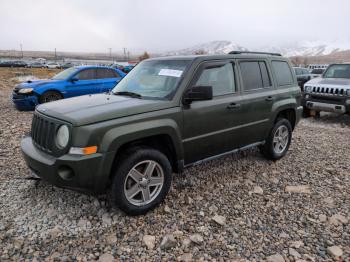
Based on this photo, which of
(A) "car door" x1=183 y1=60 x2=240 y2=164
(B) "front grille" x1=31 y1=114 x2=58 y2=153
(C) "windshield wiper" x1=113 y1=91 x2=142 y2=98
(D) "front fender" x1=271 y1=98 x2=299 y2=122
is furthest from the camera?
(D) "front fender" x1=271 y1=98 x2=299 y2=122

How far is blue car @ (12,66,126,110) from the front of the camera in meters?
9.12

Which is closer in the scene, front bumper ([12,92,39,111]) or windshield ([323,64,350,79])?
front bumper ([12,92,39,111])

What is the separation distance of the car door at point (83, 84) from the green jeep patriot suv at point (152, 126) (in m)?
5.66

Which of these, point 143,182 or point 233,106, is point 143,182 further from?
point 233,106

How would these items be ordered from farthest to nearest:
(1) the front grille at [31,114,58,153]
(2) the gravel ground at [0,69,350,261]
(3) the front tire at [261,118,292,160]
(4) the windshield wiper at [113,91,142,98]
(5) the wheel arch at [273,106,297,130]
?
(5) the wheel arch at [273,106,297,130], (3) the front tire at [261,118,292,160], (4) the windshield wiper at [113,91,142,98], (1) the front grille at [31,114,58,153], (2) the gravel ground at [0,69,350,261]

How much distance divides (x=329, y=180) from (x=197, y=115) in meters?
2.51

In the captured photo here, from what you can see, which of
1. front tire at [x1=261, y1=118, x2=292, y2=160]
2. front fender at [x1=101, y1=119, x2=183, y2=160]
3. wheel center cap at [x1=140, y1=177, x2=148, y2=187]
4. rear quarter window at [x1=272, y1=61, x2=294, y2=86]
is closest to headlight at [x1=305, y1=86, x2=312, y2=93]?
rear quarter window at [x1=272, y1=61, x2=294, y2=86]

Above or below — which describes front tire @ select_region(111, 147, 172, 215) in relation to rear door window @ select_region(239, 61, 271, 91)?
below

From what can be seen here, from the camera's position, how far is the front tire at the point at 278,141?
16.6 feet

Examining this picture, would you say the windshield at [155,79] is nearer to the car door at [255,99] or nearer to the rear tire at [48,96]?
the car door at [255,99]

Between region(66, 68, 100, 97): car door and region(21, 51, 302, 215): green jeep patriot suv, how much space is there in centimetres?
566

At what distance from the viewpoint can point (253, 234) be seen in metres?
3.18

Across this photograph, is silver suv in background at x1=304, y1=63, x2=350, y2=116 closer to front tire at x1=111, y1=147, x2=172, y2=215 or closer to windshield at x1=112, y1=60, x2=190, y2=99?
windshield at x1=112, y1=60, x2=190, y2=99

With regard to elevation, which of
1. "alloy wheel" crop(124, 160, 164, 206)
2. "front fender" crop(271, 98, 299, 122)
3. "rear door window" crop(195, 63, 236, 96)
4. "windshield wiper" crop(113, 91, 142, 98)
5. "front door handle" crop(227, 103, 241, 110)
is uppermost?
"rear door window" crop(195, 63, 236, 96)
